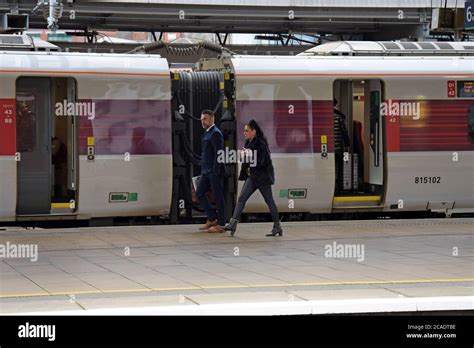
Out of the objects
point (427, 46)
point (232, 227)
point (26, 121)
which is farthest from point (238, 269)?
point (427, 46)

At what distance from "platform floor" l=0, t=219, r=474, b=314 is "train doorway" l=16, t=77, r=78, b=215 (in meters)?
0.73

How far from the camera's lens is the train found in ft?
60.4

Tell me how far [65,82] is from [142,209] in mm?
2706

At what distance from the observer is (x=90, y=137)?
18391 mm

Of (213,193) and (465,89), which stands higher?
(465,89)

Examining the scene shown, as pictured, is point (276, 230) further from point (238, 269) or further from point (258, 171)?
point (238, 269)

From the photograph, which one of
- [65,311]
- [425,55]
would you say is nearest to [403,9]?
[425,55]

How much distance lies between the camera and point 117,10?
85.7ft

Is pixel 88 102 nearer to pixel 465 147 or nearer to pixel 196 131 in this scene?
pixel 196 131

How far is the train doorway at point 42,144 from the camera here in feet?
60.1

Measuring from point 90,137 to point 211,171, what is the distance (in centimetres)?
244

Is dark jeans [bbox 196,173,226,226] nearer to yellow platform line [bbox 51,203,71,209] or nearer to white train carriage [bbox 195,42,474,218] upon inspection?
white train carriage [bbox 195,42,474,218]

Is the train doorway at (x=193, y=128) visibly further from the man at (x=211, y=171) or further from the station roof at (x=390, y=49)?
the station roof at (x=390, y=49)
